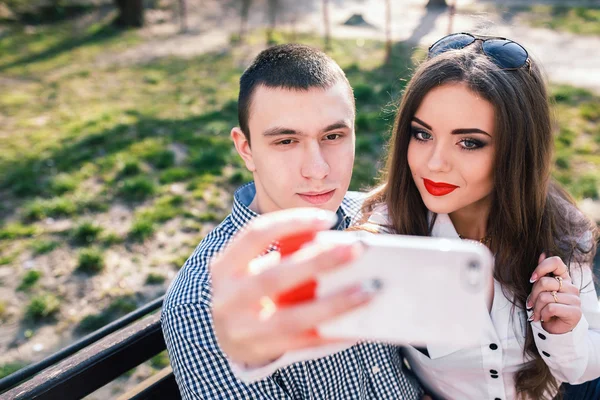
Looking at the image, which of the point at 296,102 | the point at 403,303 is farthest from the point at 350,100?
the point at 403,303

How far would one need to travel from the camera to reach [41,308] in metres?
3.52

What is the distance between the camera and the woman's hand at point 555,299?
5.12ft

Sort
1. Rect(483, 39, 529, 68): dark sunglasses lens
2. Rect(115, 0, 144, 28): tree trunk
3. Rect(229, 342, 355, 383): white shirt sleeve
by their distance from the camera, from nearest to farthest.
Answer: Rect(229, 342, 355, 383): white shirt sleeve < Rect(483, 39, 529, 68): dark sunglasses lens < Rect(115, 0, 144, 28): tree trunk

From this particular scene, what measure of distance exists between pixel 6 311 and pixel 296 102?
289cm

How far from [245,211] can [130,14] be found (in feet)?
37.8

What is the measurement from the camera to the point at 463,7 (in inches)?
588

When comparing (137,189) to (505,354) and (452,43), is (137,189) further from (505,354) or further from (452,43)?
(505,354)

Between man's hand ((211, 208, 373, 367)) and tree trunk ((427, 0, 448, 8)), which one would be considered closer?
man's hand ((211, 208, 373, 367))

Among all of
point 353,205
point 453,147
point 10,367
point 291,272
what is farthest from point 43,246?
point 291,272

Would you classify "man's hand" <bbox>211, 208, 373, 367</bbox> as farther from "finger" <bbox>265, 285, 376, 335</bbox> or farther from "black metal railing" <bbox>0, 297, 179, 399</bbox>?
"black metal railing" <bbox>0, 297, 179, 399</bbox>

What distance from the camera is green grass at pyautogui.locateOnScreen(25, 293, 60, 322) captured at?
11.5 feet

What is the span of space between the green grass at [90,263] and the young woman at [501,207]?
272 cm

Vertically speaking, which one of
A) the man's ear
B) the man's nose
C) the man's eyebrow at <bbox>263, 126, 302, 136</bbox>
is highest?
the man's eyebrow at <bbox>263, 126, 302, 136</bbox>

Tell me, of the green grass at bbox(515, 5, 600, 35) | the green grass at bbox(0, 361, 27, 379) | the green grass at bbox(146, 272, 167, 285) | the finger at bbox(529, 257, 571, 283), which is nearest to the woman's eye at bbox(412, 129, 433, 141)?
the finger at bbox(529, 257, 571, 283)
